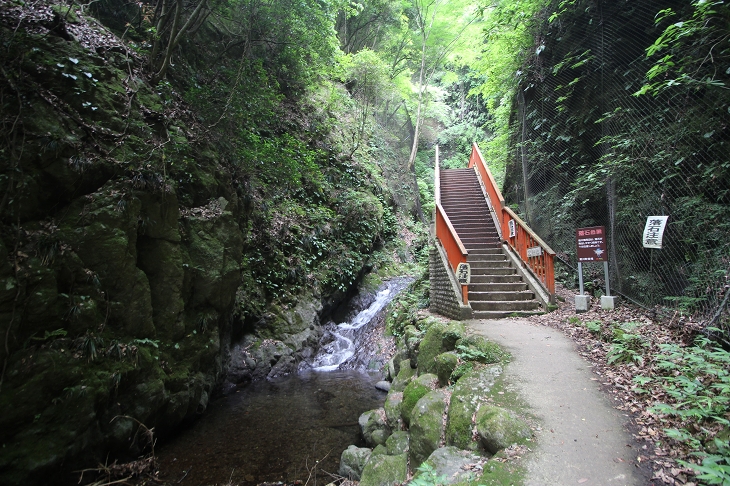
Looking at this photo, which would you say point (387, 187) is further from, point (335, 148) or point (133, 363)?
point (133, 363)

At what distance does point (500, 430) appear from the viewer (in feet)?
10.1

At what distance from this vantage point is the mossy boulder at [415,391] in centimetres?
447

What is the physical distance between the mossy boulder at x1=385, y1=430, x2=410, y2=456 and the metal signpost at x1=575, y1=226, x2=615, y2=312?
4331 millimetres

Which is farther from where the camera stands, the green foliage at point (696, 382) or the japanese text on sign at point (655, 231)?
the japanese text on sign at point (655, 231)

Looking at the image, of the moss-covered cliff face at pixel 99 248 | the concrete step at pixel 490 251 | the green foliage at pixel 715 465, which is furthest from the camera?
the concrete step at pixel 490 251

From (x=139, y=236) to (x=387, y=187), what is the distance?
44.3 feet

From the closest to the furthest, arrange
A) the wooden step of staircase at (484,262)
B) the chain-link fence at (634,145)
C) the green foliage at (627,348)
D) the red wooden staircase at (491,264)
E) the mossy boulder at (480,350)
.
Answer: the green foliage at (627,348)
the mossy boulder at (480,350)
the chain-link fence at (634,145)
the red wooden staircase at (491,264)
the wooden step of staircase at (484,262)

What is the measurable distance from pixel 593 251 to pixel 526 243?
185cm

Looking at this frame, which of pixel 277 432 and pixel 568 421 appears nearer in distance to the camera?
pixel 568 421

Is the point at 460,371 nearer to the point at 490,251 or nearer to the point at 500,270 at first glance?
the point at 500,270

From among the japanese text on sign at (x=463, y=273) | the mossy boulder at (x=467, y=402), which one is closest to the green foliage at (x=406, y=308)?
the japanese text on sign at (x=463, y=273)

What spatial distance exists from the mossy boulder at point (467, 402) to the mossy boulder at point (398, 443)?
75 cm

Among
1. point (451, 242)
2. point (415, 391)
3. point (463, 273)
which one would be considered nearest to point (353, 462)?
point (415, 391)

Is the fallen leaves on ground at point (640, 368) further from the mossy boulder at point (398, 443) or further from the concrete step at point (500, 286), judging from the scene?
the mossy boulder at point (398, 443)
